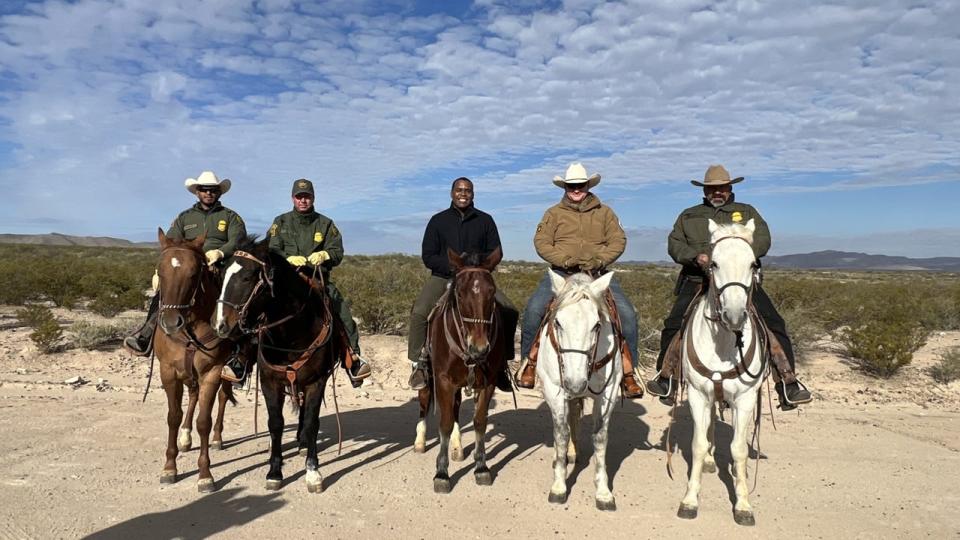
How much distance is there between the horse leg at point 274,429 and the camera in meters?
5.65

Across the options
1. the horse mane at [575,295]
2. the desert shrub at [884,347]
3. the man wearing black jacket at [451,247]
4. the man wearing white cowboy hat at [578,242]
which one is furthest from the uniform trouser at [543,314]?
the desert shrub at [884,347]

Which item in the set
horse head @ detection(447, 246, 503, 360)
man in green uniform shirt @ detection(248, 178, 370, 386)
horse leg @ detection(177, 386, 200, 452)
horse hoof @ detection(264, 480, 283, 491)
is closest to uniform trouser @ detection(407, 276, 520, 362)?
man in green uniform shirt @ detection(248, 178, 370, 386)

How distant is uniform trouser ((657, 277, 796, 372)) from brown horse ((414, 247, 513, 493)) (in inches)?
73.7

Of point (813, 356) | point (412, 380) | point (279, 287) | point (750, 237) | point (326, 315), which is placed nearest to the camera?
point (750, 237)

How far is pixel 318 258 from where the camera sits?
6.16m

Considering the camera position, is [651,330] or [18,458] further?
[651,330]

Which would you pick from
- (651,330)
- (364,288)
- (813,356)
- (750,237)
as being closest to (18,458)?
(750,237)

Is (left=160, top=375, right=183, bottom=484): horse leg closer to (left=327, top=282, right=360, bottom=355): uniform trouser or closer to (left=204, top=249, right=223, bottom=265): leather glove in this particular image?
(left=204, top=249, right=223, bottom=265): leather glove

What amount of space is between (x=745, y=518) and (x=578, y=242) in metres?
3.12

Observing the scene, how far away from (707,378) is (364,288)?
1104cm

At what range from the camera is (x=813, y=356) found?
12.9 m

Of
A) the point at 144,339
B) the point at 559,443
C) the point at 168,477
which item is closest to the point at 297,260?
the point at 144,339

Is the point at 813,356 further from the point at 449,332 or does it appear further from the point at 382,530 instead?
the point at 382,530

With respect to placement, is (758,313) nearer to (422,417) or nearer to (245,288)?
(422,417)
